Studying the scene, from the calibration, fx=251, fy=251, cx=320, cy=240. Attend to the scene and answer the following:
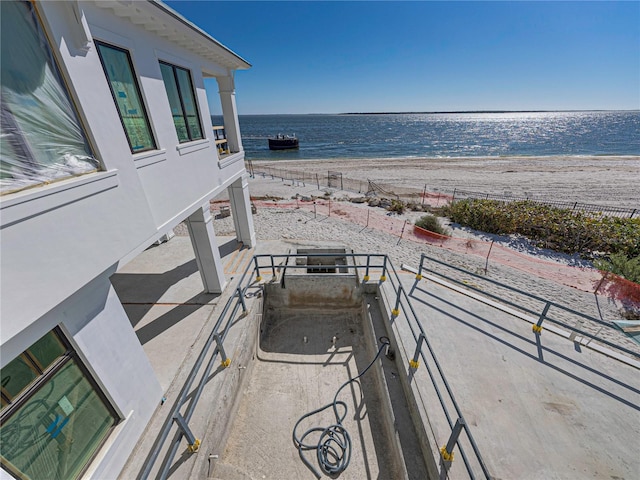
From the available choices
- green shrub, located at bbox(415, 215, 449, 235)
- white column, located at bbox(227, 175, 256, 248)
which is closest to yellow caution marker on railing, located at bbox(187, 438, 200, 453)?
white column, located at bbox(227, 175, 256, 248)

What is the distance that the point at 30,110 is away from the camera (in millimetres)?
2947

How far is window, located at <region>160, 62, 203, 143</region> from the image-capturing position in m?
5.86

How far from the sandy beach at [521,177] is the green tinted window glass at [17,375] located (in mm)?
31784

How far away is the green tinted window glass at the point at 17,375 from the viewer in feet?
9.64

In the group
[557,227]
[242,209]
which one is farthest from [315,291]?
[557,227]

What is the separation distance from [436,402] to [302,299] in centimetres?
522

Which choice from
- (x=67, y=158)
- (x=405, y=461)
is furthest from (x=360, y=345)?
(x=67, y=158)

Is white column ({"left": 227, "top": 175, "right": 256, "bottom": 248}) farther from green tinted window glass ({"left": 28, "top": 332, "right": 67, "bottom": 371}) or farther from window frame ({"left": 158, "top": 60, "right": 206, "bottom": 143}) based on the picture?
green tinted window glass ({"left": 28, "top": 332, "right": 67, "bottom": 371})

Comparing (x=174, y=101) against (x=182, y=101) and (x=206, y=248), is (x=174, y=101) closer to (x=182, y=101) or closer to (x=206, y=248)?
(x=182, y=101)

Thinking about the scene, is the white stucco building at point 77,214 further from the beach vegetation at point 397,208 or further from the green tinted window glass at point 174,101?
the beach vegetation at point 397,208

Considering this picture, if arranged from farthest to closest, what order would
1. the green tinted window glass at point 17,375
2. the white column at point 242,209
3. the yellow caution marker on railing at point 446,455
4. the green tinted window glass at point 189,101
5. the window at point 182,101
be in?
the white column at point 242,209 → the green tinted window glass at point 189,101 → the window at point 182,101 → the yellow caution marker on railing at point 446,455 → the green tinted window glass at point 17,375

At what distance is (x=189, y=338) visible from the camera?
6.89 meters

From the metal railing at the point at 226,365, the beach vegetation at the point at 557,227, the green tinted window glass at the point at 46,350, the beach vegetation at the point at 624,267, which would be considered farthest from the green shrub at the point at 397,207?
the green tinted window glass at the point at 46,350

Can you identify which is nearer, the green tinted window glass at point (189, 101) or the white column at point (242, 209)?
the green tinted window glass at point (189, 101)
